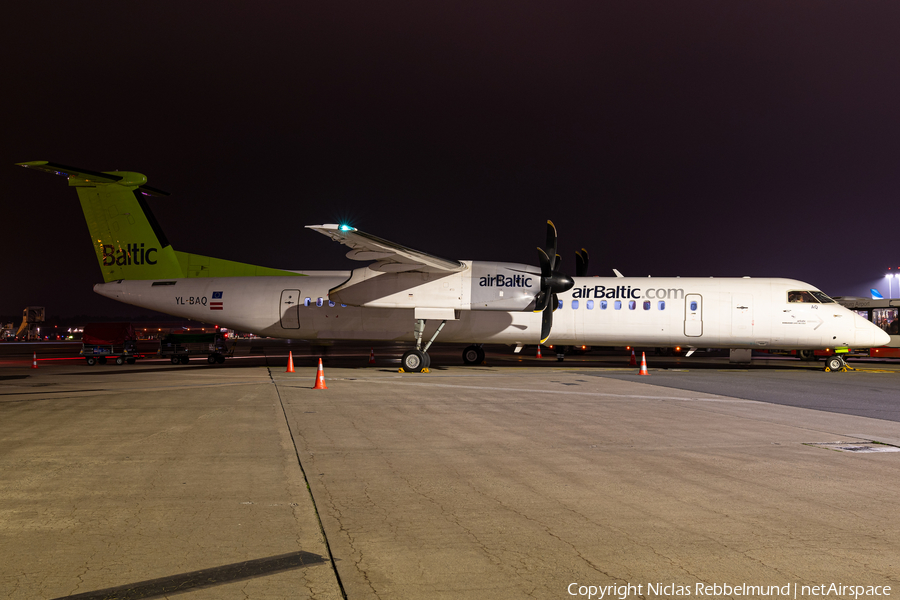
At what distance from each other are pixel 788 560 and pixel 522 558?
178 cm

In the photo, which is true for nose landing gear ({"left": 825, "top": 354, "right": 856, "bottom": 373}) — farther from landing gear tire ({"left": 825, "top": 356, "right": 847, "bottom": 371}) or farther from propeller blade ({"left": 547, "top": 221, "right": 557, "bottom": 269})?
propeller blade ({"left": 547, "top": 221, "right": 557, "bottom": 269})

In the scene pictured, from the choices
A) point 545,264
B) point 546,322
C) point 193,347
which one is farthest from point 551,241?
point 193,347

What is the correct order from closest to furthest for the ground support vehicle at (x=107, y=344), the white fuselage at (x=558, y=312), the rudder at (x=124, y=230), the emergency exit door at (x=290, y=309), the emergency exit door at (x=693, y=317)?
the white fuselage at (x=558, y=312) < the emergency exit door at (x=693, y=317) < the rudder at (x=124, y=230) < the emergency exit door at (x=290, y=309) < the ground support vehicle at (x=107, y=344)

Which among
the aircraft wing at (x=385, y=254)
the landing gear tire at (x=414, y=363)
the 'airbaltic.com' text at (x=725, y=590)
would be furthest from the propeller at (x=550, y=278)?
the 'airbaltic.com' text at (x=725, y=590)

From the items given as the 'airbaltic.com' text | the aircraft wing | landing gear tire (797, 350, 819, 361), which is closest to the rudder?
the aircraft wing

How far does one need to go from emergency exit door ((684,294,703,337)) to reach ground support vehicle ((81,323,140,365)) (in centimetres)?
2434

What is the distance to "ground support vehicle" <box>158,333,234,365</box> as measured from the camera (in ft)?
91.2

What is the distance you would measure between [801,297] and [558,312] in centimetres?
847

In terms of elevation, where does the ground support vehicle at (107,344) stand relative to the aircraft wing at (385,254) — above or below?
below

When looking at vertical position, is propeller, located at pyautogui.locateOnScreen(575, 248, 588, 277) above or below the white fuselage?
above

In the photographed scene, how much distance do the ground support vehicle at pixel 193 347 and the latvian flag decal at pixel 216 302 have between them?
527 centimetres

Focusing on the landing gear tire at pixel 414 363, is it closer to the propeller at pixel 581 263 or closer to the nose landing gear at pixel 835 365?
the propeller at pixel 581 263

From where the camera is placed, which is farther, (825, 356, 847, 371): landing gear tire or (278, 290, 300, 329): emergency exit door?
(278, 290, 300, 329): emergency exit door

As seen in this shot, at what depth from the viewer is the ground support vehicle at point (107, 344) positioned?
28219 millimetres
